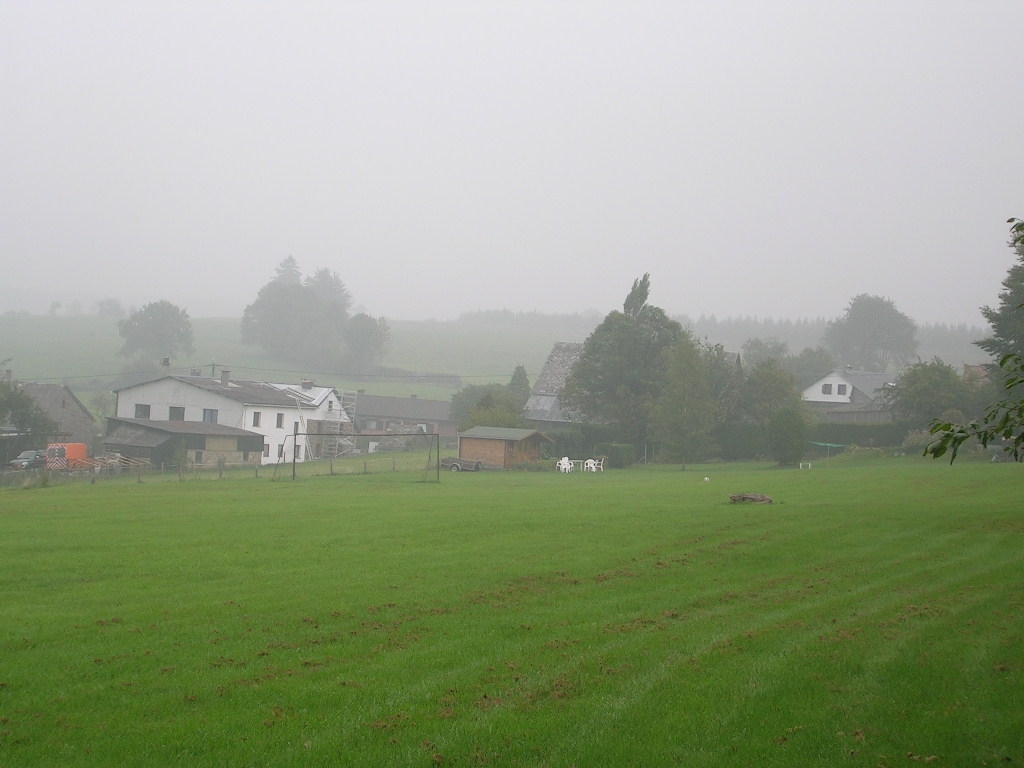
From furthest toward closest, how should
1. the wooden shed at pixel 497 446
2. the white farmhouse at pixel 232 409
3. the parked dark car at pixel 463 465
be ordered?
the white farmhouse at pixel 232 409 → the wooden shed at pixel 497 446 → the parked dark car at pixel 463 465

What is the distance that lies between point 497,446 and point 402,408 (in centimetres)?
3953

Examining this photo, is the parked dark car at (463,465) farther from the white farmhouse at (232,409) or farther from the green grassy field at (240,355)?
the green grassy field at (240,355)

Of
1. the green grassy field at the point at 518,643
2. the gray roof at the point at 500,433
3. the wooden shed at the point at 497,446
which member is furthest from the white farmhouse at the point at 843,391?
the green grassy field at the point at 518,643

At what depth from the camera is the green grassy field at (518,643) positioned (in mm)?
7613

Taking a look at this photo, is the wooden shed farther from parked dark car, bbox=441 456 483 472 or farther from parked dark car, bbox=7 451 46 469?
parked dark car, bbox=7 451 46 469

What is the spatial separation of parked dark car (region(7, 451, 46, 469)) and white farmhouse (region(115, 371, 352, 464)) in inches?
432

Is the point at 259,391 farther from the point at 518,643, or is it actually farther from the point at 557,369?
the point at 518,643

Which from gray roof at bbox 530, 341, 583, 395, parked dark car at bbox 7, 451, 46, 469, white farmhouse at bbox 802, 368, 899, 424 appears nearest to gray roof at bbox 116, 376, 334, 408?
parked dark car at bbox 7, 451, 46, 469

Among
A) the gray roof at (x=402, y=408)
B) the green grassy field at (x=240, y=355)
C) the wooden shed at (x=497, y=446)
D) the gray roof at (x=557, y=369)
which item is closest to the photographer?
the wooden shed at (x=497, y=446)

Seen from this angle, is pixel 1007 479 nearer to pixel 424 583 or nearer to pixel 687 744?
pixel 424 583

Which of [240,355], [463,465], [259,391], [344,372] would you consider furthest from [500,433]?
[240,355]

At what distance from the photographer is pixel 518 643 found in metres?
10.7

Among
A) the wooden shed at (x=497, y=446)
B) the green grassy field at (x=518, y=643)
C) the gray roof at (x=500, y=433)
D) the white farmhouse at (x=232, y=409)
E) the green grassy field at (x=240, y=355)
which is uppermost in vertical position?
the green grassy field at (x=240, y=355)

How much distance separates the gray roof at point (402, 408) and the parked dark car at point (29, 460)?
41848 millimetres
